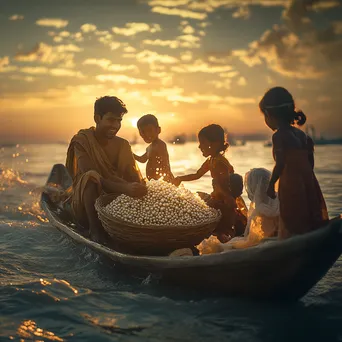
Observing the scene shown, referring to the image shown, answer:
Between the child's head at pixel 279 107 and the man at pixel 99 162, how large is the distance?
2063mm

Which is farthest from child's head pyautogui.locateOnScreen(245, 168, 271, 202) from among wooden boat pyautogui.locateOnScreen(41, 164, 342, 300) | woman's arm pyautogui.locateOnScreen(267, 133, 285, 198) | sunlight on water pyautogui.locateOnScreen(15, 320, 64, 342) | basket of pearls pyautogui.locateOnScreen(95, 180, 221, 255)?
sunlight on water pyautogui.locateOnScreen(15, 320, 64, 342)

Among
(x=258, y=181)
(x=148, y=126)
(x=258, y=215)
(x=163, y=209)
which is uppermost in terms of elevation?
(x=148, y=126)

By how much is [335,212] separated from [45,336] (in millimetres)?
7553

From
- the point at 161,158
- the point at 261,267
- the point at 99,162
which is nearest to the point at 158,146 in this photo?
the point at 161,158

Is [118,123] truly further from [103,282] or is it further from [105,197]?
[103,282]

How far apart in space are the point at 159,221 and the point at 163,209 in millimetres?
179

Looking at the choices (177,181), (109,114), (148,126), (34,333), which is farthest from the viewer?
(148,126)

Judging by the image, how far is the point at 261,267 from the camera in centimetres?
339

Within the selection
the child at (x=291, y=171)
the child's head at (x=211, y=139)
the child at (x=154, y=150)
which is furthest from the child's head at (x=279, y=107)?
the child at (x=154, y=150)

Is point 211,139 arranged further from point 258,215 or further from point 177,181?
point 258,215

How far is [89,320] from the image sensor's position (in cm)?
346

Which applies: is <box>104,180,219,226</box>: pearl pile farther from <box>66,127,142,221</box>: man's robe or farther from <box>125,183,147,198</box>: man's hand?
<box>66,127,142,221</box>: man's robe

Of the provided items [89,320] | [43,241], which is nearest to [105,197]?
[89,320]

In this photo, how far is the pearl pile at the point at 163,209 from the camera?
412 cm
